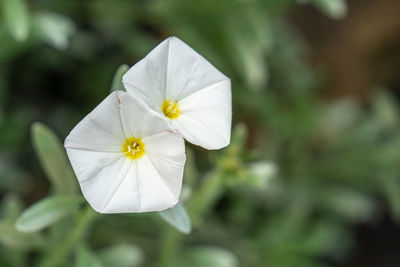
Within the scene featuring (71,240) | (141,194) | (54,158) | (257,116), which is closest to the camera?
(141,194)

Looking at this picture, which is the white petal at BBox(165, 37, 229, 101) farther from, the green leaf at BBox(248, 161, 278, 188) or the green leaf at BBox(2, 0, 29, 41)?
the green leaf at BBox(2, 0, 29, 41)

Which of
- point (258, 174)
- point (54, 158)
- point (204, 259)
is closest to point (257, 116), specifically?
point (204, 259)

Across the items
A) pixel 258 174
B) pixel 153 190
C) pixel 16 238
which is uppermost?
pixel 258 174

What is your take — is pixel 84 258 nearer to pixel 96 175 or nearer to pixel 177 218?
pixel 177 218

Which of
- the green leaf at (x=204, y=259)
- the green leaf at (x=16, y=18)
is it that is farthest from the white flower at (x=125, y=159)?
the green leaf at (x=204, y=259)

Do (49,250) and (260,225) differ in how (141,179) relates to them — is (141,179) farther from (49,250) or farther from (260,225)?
(260,225)

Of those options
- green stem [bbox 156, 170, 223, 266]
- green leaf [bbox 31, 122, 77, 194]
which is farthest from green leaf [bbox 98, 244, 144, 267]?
green leaf [bbox 31, 122, 77, 194]

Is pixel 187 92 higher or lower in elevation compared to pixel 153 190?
higher
